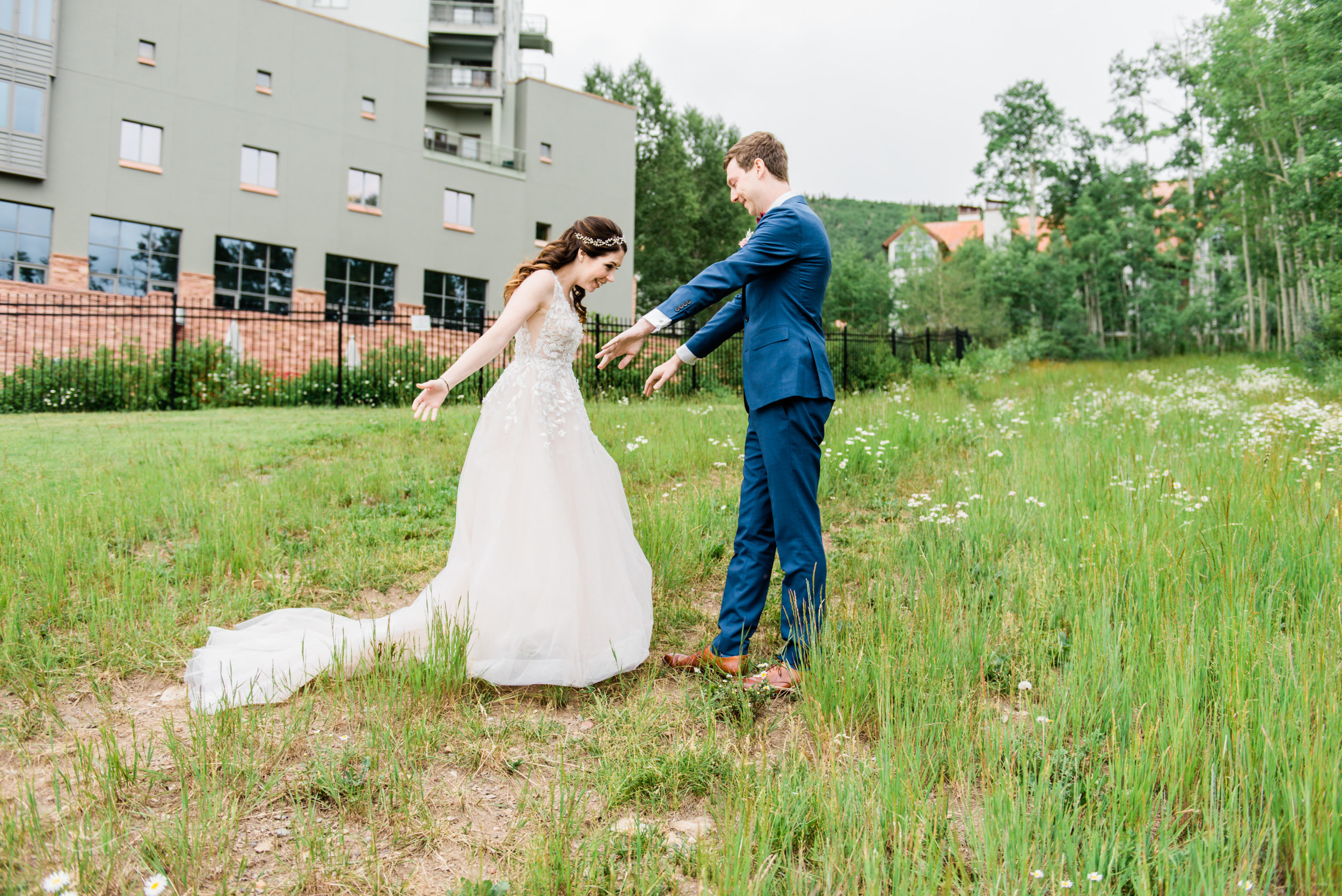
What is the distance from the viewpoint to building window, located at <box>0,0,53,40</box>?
22484 millimetres

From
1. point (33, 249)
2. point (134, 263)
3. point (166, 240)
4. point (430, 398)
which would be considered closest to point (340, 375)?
point (430, 398)

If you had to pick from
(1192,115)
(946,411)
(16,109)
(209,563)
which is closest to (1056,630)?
(209,563)

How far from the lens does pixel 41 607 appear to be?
13.3 feet

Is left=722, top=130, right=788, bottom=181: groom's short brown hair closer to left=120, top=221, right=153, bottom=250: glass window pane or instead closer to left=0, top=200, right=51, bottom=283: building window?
left=0, top=200, right=51, bottom=283: building window

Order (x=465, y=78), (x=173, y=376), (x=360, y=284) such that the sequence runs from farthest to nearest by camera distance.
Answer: (x=465, y=78), (x=360, y=284), (x=173, y=376)

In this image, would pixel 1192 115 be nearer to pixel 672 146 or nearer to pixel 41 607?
pixel 672 146

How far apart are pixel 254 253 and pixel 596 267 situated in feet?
91.2

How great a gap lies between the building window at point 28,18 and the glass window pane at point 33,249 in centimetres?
592

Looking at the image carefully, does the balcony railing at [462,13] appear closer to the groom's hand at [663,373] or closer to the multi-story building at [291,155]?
the multi-story building at [291,155]

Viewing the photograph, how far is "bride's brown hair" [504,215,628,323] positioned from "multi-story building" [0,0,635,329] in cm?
1525

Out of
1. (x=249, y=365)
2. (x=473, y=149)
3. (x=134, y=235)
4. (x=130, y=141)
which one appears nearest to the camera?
(x=249, y=365)

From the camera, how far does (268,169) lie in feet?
89.8

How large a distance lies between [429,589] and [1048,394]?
1126 centimetres

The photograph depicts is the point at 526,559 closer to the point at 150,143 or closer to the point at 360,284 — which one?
the point at 150,143
